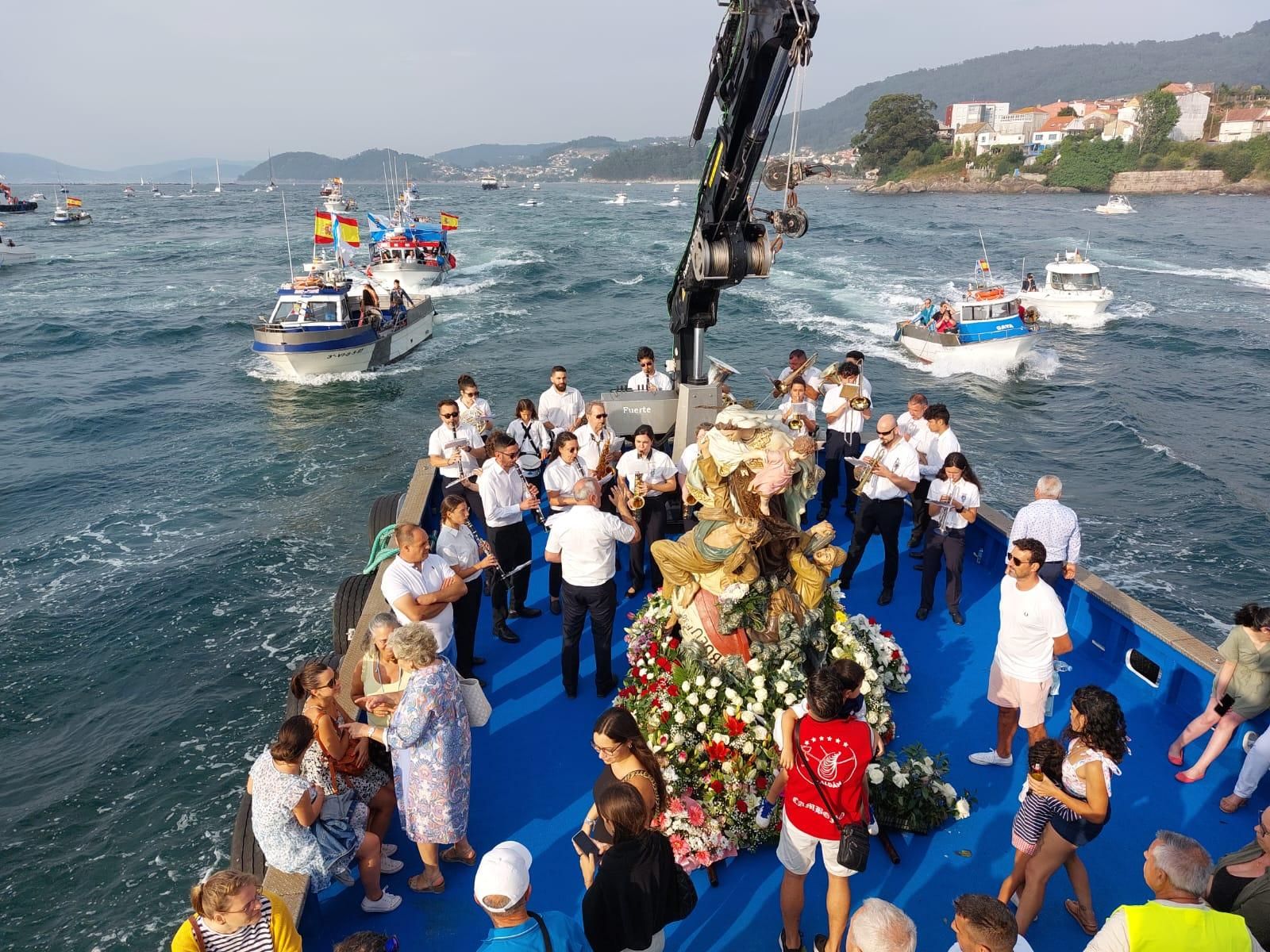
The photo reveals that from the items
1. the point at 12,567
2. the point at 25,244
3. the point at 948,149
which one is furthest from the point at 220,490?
the point at 948,149

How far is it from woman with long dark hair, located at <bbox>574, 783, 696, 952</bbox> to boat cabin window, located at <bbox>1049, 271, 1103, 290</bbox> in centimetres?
3825

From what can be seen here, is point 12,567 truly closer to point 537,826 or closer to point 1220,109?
point 537,826

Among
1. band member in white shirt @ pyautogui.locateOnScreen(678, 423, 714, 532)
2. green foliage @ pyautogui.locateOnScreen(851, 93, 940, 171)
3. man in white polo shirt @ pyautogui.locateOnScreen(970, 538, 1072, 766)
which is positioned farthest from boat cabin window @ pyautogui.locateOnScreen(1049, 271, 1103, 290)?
green foliage @ pyautogui.locateOnScreen(851, 93, 940, 171)

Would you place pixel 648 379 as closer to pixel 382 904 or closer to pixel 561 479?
pixel 561 479

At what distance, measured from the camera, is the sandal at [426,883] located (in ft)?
14.5

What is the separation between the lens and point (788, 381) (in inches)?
347

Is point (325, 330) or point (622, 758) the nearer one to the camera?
point (622, 758)

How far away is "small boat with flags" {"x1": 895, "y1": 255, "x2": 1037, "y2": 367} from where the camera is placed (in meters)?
27.7

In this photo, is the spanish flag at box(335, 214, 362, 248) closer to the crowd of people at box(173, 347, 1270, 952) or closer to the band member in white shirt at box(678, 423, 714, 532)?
the band member in white shirt at box(678, 423, 714, 532)

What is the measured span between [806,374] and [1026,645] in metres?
4.98

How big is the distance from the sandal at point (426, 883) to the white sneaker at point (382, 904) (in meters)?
0.12

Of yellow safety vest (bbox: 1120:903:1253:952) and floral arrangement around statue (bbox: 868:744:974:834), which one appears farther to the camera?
floral arrangement around statue (bbox: 868:744:974:834)

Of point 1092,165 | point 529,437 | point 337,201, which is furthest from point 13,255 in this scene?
point 1092,165

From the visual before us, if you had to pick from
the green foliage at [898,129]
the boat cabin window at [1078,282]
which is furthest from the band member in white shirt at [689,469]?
the green foliage at [898,129]
